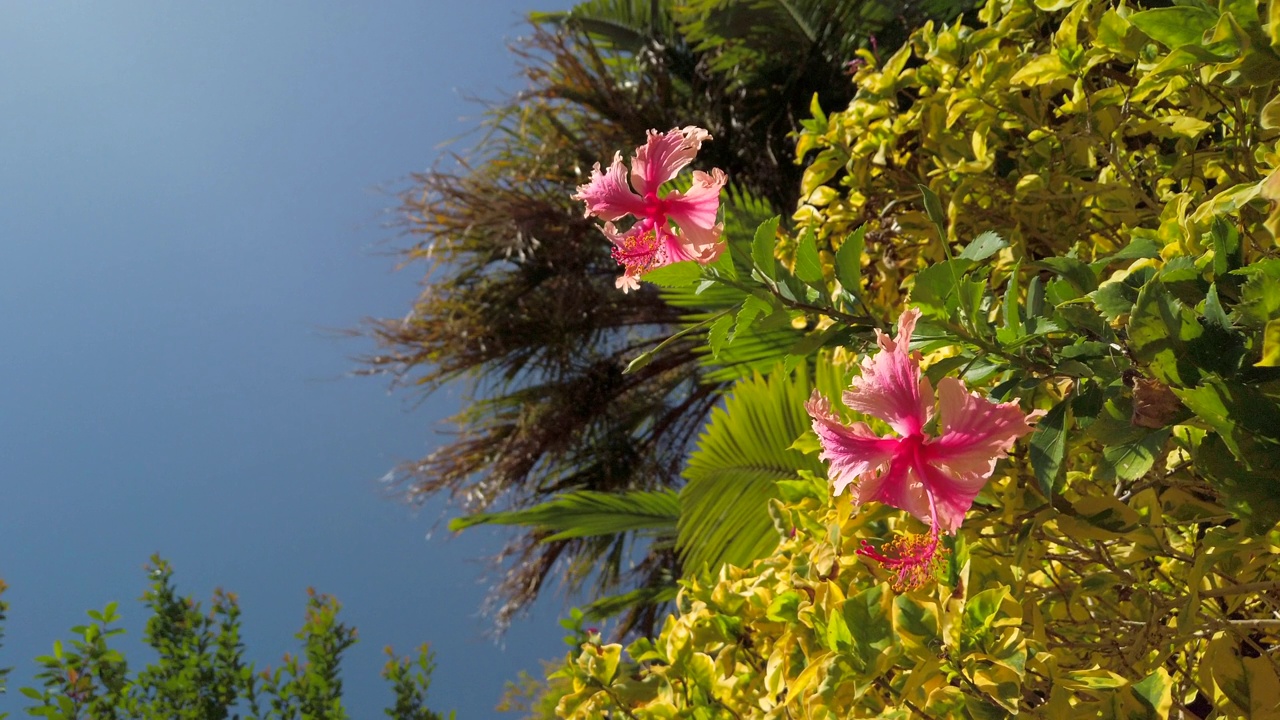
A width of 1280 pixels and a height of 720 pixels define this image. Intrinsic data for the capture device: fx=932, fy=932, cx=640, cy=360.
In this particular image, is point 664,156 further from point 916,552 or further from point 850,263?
point 916,552

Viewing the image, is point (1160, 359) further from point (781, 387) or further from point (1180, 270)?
point (781, 387)

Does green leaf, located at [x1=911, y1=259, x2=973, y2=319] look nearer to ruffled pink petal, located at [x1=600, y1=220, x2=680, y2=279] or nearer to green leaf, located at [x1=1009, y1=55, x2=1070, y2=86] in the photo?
ruffled pink petal, located at [x1=600, y1=220, x2=680, y2=279]

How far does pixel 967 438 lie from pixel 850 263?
142mm

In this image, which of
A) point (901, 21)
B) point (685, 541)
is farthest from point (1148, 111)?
point (901, 21)

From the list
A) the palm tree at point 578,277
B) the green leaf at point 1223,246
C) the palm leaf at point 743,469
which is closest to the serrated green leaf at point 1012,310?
the green leaf at point 1223,246

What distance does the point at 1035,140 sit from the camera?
3.54 ft

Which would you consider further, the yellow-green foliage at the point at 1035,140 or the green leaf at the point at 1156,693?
the yellow-green foliage at the point at 1035,140

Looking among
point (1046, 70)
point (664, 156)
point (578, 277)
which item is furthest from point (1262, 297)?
point (578, 277)

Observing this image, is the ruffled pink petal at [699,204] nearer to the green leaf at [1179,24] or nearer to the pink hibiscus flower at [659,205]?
the pink hibiscus flower at [659,205]

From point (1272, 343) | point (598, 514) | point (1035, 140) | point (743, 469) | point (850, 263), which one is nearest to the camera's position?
point (1272, 343)

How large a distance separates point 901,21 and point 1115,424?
3.20 meters

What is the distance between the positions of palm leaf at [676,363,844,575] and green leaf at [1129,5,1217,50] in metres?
1.20

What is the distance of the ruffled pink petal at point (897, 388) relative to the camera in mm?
491

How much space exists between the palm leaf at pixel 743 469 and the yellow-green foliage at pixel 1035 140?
1.29ft
